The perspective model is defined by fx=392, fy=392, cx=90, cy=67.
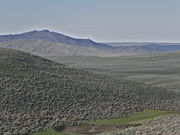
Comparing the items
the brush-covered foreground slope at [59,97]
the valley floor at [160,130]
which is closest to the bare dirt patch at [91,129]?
the brush-covered foreground slope at [59,97]

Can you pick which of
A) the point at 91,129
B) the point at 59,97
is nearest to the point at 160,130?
the point at 91,129

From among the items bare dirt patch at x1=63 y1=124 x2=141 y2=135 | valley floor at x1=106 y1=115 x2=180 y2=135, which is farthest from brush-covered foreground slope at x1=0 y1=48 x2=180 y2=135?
valley floor at x1=106 y1=115 x2=180 y2=135

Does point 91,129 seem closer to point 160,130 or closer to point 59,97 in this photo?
point 160,130

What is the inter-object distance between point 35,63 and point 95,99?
35.1m

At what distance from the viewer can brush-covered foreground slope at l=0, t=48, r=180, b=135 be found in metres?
64.2

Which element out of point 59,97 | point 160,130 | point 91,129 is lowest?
point 91,129

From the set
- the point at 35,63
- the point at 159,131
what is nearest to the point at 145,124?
the point at 159,131

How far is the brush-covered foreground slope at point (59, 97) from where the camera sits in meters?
64.2

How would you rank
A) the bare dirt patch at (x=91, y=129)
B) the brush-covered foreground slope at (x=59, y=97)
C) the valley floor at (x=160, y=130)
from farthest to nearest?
the brush-covered foreground slope at (x=59, y=97), the bare dirt patch at (x=91, y=129), the valley floor at (x=160, y=130)

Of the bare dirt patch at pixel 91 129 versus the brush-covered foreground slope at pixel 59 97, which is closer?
the bare dirt patch at pixel 91 129

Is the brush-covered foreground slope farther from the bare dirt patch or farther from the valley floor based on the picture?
the valley floor

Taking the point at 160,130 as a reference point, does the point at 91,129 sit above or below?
below

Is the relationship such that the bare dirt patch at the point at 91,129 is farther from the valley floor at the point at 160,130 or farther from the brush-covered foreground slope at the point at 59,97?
the valley floor at the point at 160,130

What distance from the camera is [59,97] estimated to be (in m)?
78.2
